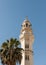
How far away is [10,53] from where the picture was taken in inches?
1442

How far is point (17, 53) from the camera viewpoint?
37438 millimetres

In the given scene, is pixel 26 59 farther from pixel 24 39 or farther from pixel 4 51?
pixel 4 51

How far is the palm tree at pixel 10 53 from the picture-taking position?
36.2m

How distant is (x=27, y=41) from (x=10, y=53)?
86.6 ft

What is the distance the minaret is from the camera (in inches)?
2362

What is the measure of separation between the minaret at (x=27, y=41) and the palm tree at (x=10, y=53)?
71.6 feet

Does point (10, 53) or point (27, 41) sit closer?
point (10, 53)

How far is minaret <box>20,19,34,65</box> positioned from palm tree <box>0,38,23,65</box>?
21837mm

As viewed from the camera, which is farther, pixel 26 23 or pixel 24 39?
pixel 26 23

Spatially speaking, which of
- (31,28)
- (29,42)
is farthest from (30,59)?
(31,28)

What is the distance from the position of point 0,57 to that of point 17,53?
9.45ft

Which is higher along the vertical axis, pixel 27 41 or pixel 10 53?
pixel 27 41

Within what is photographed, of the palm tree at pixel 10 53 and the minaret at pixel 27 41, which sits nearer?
the palm tree at pixel 10 53

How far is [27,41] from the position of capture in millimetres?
62812
